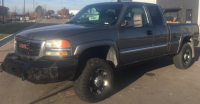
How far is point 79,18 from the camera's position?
17.4ft

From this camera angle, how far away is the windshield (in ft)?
15.3

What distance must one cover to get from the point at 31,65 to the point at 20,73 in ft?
0.99

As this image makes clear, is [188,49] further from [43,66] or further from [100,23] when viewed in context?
[43,66]

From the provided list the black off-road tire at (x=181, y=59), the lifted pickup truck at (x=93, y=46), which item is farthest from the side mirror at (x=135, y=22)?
the black off-road tire at (x=181, y=59)

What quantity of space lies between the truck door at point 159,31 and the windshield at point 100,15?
42.7 inches

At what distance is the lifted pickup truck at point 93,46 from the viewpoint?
356 cm

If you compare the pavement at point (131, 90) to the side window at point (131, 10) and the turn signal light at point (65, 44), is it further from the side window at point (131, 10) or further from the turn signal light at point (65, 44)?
the side window at point (131, 10)

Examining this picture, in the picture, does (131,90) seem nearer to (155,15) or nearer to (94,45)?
(94,45)

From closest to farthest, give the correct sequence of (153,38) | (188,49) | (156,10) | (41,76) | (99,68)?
1. (41,76)
2. (99,68)
3. (153,38)
4. (156,10)
5. (188,49)

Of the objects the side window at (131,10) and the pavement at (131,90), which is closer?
the pavement at (131,90)

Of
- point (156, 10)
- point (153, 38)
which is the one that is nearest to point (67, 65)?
point (153, 38)

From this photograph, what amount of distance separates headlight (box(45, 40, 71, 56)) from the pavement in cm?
106

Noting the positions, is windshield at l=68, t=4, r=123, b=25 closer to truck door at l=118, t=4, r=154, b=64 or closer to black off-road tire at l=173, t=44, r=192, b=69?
truck door at l=118, t=4, r=154, b=64

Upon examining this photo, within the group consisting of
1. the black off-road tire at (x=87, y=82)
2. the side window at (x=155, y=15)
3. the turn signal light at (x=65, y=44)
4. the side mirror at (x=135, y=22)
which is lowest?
the black off-road tire at (x=87, y=82)
